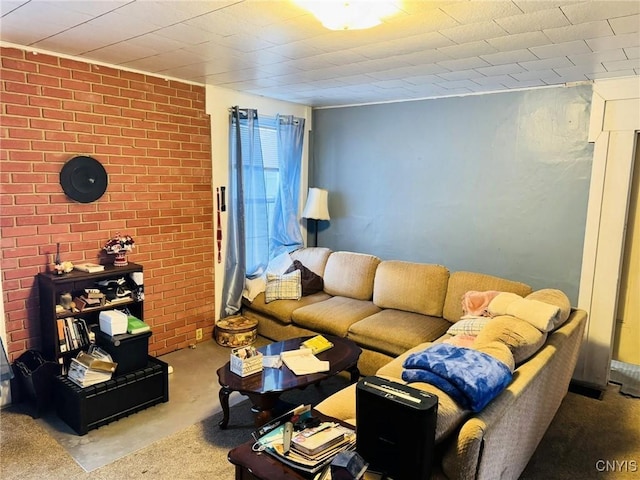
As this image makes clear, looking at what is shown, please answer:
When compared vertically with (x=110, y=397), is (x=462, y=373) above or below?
above

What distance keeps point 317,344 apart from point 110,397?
1318 millimetres

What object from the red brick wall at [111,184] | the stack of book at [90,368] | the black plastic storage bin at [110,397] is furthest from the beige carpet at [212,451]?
the red brick wall at [111,184]

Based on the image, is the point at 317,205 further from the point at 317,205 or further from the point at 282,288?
the point at 282,288

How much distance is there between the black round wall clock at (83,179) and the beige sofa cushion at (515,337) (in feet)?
8.69

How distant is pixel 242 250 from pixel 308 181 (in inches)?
49.6

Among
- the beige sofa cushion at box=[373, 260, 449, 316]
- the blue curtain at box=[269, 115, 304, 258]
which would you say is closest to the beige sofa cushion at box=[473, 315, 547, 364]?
the beige sofa cushion at box=[373, 260, 449, 316]

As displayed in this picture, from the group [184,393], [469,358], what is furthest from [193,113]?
[469,358]

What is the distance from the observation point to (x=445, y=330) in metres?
3.42

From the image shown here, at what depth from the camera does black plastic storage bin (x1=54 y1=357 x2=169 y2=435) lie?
2.67m

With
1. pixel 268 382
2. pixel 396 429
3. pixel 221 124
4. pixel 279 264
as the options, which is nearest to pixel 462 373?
pixel 396 429

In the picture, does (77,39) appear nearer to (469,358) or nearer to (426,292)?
(469,358)

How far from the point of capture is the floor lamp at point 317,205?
4.73 meters

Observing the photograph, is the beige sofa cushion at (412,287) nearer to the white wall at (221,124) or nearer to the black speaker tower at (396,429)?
the white wall at (221,124)

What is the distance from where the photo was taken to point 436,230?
4.15 metres
